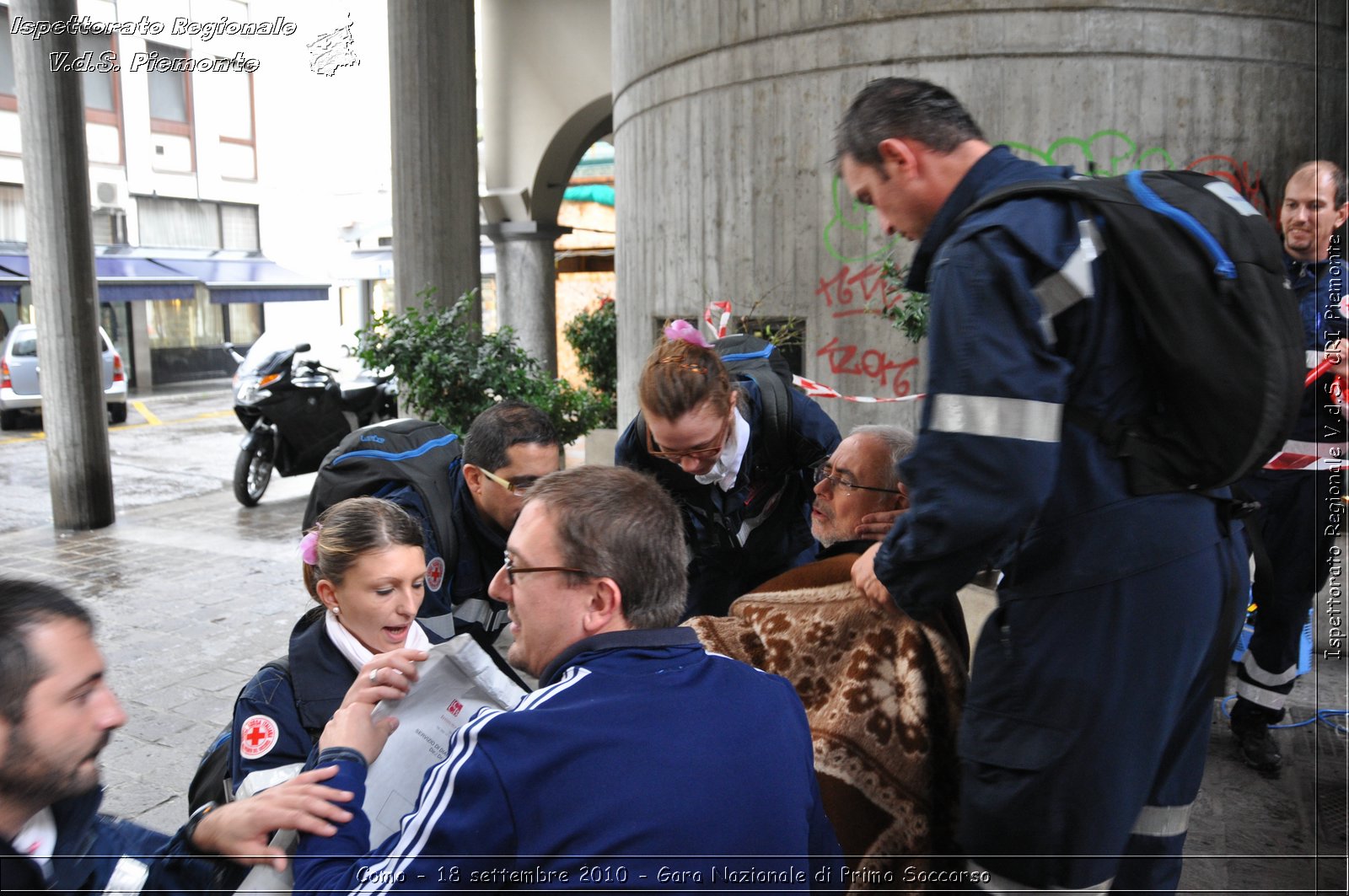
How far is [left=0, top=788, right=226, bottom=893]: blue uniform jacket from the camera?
136cm

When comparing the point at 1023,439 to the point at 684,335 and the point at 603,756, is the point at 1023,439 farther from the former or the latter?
the point at 684,335

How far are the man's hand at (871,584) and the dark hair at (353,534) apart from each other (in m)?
1.03

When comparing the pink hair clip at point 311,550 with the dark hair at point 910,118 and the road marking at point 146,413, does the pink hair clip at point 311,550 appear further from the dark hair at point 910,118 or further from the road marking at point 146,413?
the road marking at point 146,413

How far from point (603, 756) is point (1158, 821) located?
3.77ft

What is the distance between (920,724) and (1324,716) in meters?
3.26

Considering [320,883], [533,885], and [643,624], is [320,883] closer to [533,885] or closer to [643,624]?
[533,885]

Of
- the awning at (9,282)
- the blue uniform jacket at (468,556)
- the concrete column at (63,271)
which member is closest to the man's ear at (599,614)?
the blue uniform jacket at (468,556)

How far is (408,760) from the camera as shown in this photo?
1.66 meters

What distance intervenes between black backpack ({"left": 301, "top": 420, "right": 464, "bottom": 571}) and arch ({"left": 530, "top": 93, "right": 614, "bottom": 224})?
1067cm

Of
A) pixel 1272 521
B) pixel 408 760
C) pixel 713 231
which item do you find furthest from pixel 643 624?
pixel 713 231

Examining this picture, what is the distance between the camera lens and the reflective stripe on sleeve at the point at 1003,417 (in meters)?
1.63

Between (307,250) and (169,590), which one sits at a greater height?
(307,250)

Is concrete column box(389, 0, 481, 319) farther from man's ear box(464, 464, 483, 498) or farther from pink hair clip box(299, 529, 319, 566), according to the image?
pink hair clip box(299, 529, 319, 566)

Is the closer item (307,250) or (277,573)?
(277,573)
